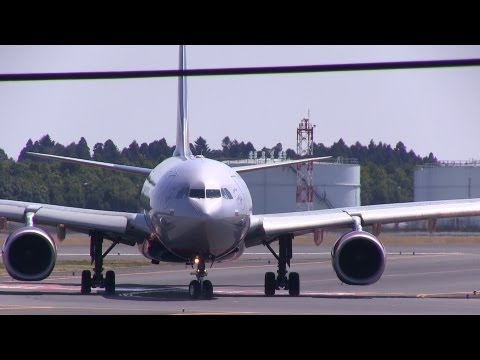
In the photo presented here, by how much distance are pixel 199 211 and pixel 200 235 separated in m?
0.56

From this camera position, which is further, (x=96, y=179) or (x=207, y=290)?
(x=96, y=179)

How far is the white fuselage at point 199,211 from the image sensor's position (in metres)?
25.5

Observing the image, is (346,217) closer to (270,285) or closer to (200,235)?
(270,285)

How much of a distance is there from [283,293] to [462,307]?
21.7 ft

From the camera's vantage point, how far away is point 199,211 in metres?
25.4

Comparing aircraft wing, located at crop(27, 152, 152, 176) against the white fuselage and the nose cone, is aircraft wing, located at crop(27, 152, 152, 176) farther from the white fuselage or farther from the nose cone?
the nose cone

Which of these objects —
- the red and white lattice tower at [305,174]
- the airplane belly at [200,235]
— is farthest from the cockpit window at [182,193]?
the red and white lattice tower at [305,174]

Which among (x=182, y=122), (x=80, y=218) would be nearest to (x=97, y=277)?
(x=80, y=218)

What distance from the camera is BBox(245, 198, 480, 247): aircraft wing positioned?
1138 inches

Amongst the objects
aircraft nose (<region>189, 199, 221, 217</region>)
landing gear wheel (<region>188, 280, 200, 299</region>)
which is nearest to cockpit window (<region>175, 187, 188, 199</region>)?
aircraft nose (<region>189, 199, 221, 217</region>)

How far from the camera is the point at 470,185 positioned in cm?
9762

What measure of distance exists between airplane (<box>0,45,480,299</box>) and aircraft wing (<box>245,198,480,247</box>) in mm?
27
